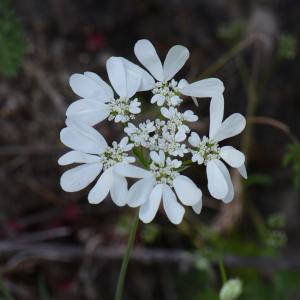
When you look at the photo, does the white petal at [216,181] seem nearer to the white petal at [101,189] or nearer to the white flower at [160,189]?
the white flower at [160,189]

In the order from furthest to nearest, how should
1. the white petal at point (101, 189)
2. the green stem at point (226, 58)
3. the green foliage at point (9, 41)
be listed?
the green stem at point (226, 58)
the green foliage at point (9, 41)
the white petal at point (101, 189)

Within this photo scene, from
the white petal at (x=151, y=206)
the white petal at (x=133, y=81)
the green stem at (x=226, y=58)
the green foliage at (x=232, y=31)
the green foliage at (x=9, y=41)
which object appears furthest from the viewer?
A: the green foliage at (x=232, y=31)

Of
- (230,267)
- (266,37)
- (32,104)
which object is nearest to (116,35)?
(32,104)

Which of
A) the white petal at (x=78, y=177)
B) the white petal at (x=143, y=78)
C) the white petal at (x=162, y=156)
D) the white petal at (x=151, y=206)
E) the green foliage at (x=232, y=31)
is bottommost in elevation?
the white petal at (x=151, y=206)

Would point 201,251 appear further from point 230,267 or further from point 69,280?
point 69,280

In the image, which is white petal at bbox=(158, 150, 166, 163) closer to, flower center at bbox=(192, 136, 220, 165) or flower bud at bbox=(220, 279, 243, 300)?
flower center at bbox=(192, 136, 220, 165)

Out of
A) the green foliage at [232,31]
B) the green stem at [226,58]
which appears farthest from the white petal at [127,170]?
the green foliage at [232,31]

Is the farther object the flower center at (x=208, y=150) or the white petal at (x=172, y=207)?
the flower center at (x=208, y=150)

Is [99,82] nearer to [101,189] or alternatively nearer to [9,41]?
[101,189]
